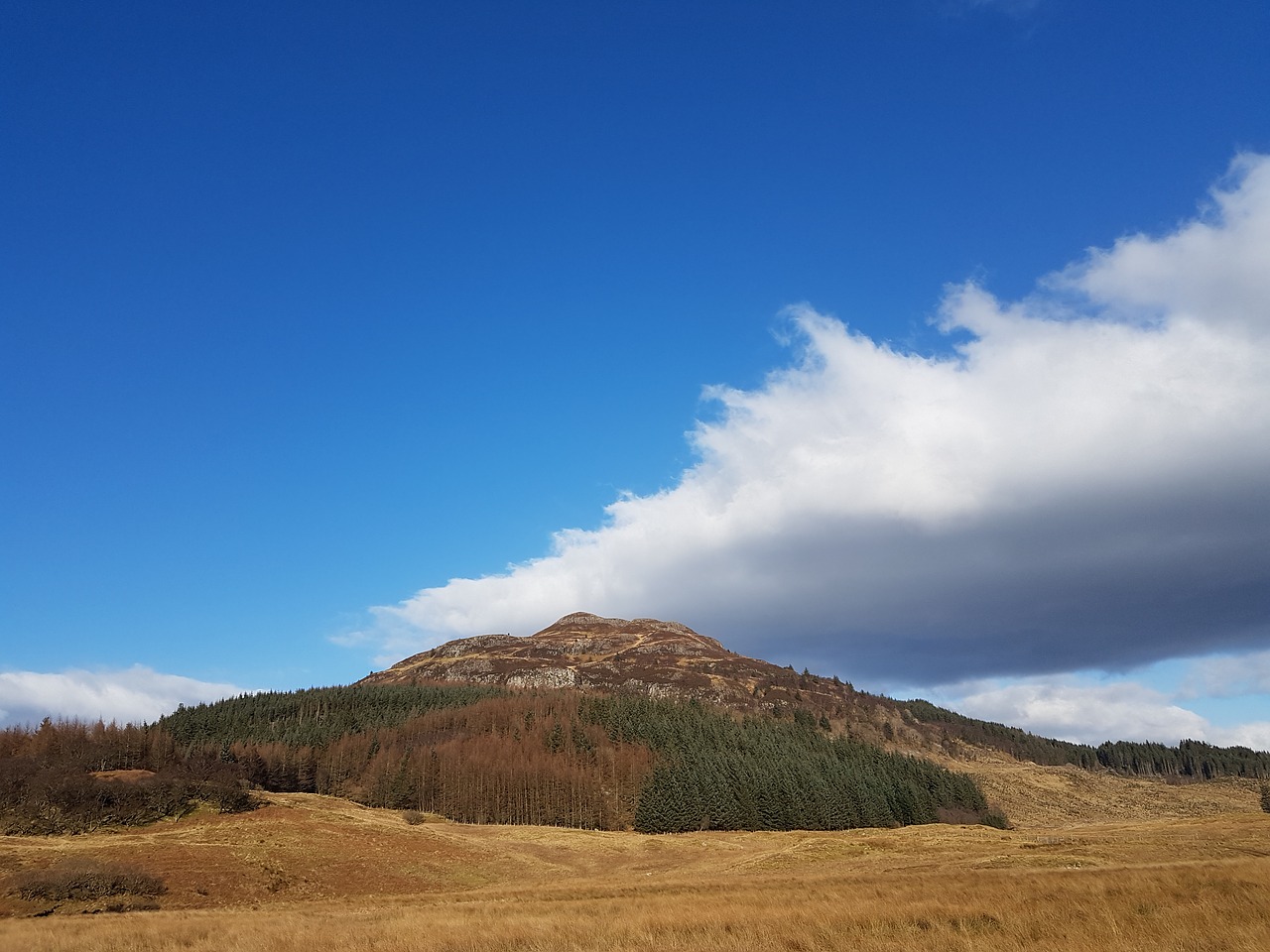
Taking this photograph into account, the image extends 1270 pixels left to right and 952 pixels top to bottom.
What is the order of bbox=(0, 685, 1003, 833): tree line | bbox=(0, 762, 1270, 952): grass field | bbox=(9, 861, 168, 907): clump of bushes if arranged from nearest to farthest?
bbox=(0, 762, 1270, 952): grass field
bbox=(9, 861, 168, 907): clump of bushes
bbox=(0, 685, 1003, 833): tree line

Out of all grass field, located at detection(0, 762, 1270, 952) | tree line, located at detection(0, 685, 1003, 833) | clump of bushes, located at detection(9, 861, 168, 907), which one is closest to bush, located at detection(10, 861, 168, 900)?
clump of bushes, located at detection(9, 861, 168, 907)

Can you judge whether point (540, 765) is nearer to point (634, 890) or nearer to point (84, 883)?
point (84, 883)

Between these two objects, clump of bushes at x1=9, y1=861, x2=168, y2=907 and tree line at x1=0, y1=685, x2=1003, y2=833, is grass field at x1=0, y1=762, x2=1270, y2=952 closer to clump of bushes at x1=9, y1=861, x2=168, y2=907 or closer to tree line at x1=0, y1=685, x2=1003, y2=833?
clump of bushes at x1=9, y1=861, x2=168, y2=907

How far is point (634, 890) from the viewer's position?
3669 cm

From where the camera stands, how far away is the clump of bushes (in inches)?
1451

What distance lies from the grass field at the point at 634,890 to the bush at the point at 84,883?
0.82 m

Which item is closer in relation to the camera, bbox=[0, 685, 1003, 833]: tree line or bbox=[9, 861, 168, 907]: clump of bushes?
bbox=[9, 861, 168, 907]: clump of bushes

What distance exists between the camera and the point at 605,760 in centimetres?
12612

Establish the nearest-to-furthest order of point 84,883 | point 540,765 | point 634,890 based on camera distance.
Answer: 1. point 634,890
2. point 84,883
3. point 540,765

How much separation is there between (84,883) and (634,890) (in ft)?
90.0

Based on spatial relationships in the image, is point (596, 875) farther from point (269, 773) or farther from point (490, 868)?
point (269, 773)

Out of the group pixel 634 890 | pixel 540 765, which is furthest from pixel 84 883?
pixel 540 765

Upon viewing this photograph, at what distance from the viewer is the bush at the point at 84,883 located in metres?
36.9

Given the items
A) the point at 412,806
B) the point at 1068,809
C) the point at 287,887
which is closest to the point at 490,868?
the point at 287,887
